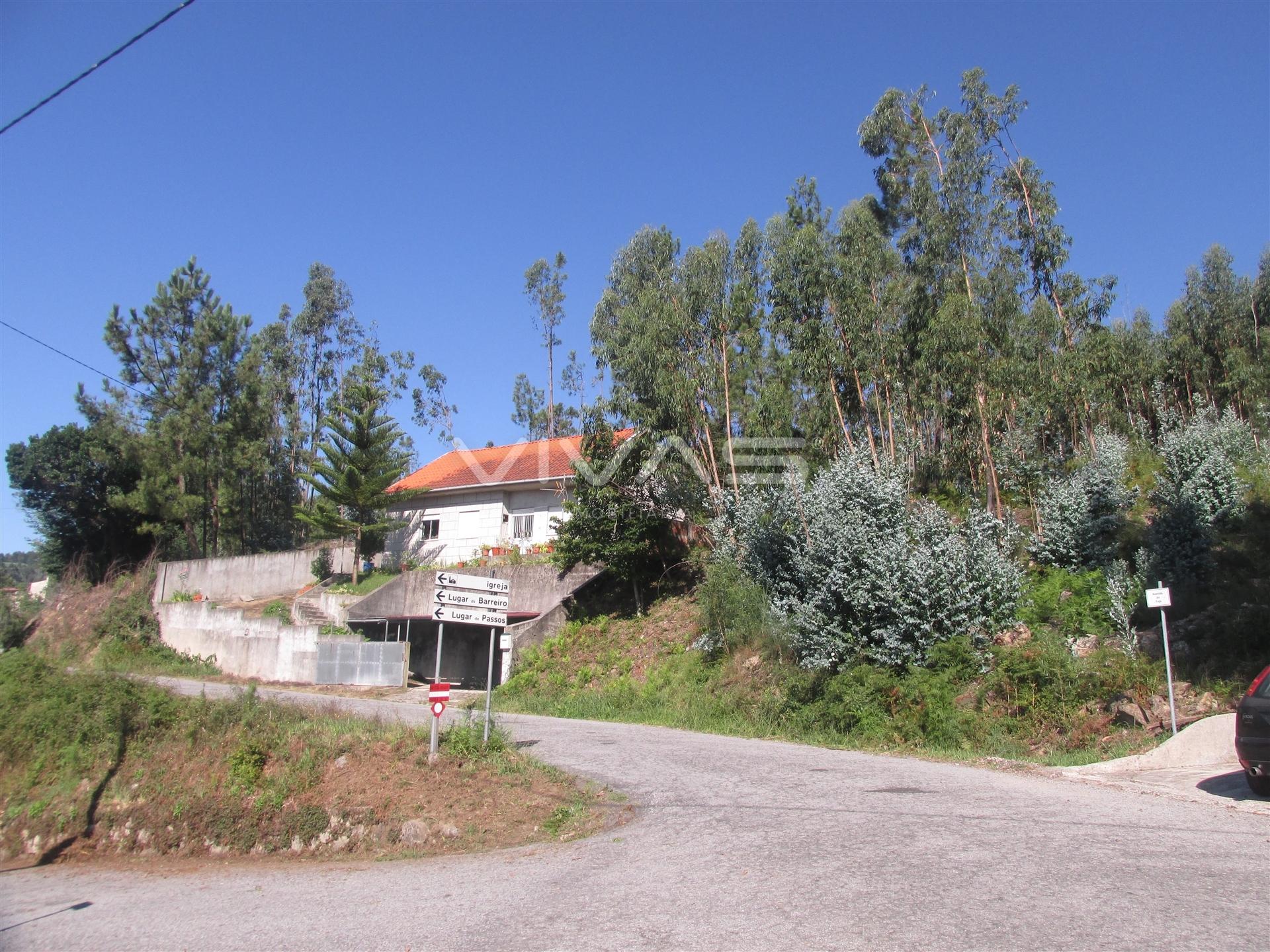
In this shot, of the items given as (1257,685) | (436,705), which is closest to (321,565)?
(436,705)

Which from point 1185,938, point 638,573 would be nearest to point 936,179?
point 638,573

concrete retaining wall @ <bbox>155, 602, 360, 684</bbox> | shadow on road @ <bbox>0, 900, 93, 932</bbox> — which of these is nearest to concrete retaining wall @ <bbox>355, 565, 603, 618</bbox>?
concrete retaining wall @ <bbox>155, 602, 360, 684</bbox>

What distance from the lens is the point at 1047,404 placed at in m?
22.3

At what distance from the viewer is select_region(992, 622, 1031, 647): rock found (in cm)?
1606

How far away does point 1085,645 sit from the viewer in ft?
51.8

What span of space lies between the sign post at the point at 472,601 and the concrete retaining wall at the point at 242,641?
1779 cm

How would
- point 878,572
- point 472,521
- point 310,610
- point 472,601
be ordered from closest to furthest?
point 472,601 → point 878,572 → point 310,610 → point 472,521

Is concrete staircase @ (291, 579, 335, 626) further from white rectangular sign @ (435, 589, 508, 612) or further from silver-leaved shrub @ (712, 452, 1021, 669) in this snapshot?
white rectangular sign @ (435, 589, 508, 612)

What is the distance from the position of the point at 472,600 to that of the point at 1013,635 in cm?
1021

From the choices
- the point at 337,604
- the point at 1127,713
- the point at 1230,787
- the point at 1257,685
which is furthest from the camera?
the point at 337,604

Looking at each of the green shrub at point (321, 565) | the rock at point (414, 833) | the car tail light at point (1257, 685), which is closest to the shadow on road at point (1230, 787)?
the car tail light at point (1257, 685)

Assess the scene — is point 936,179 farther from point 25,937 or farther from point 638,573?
point 25,937

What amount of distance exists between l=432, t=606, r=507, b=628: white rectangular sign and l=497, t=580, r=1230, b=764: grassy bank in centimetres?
679

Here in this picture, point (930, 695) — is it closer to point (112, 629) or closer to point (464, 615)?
point (464, 615)
